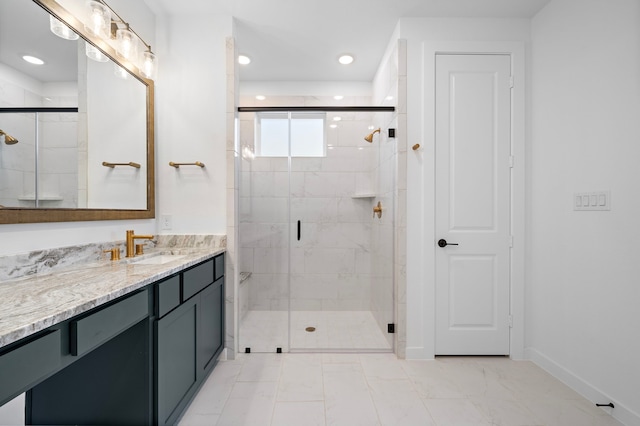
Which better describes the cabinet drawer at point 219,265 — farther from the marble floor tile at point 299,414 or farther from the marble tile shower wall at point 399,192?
the marble tile shower wall at point 399,192

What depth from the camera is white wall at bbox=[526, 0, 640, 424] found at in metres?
1.52

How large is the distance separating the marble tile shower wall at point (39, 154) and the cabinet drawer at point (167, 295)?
26.9 inches

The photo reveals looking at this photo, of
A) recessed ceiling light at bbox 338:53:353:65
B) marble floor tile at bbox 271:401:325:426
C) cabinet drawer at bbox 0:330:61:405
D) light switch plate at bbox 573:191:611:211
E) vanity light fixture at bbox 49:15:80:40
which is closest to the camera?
cabinet drawer at bbox 0:330:61:405

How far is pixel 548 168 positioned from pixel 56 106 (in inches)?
121

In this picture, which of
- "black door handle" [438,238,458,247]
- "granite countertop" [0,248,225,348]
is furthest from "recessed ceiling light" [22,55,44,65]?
"black door handle" [438,238,458,247]

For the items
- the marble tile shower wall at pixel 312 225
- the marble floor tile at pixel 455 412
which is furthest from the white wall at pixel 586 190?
the marble tile shower wall at pixel 312 225

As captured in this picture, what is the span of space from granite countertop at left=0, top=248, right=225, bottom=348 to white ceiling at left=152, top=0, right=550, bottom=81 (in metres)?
1.93

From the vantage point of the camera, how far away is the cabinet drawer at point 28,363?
26.7 inches

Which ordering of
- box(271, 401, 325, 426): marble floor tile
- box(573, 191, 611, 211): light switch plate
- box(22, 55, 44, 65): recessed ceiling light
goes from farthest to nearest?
box(573, 191, 611, 211): light switch plate
box(271, 401, 325, 426): marble floor tile
box(22, 55, 44, 65): recessed ceiling light

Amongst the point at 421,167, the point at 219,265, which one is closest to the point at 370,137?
the point at 421,167

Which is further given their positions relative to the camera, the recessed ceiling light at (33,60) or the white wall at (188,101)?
the white wall at (188,101)

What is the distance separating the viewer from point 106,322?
1003 millimetres

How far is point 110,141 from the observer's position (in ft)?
5.65

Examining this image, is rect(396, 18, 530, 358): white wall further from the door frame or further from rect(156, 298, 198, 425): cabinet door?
rect(156, 298, 198, 425): cabinet door
